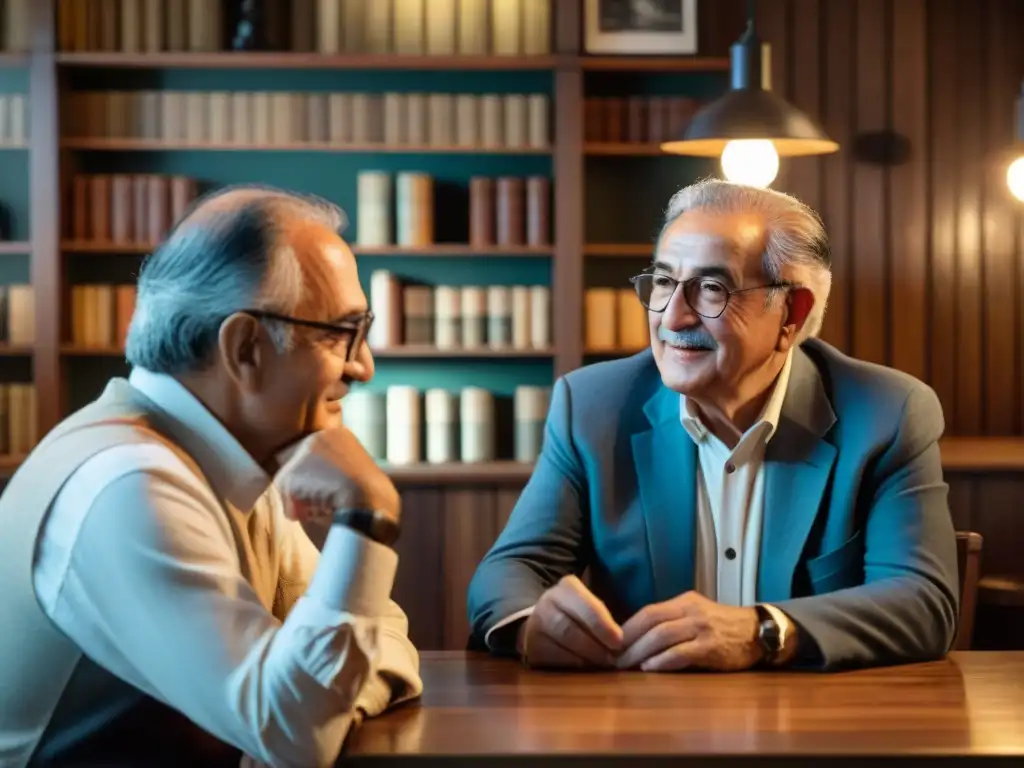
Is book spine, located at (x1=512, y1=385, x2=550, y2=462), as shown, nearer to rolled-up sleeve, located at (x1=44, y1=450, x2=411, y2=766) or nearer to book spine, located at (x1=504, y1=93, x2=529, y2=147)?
book spine, located at (x1=504, y1=93, x2=529, y2=147)

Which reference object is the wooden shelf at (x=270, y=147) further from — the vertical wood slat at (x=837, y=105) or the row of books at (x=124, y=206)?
the vertical wood slat at (x=837, y=105)

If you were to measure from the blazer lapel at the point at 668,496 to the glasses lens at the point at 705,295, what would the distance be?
160 mm

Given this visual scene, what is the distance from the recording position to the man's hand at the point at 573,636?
1.86 meters

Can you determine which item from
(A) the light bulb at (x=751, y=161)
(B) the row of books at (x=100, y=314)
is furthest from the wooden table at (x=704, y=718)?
(B) the row of books at (x=100, y=314)

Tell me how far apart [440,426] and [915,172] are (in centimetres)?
195

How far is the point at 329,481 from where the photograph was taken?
1.54 metres

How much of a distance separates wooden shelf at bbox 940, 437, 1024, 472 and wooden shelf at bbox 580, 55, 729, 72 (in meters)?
1.51

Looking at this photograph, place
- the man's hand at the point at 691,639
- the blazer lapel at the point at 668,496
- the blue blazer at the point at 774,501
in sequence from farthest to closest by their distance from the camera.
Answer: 1. the blazer lapel at the point at 668,496
2. the blue blazer at the point at 774,501
3. the man's hand at the point at 691,639

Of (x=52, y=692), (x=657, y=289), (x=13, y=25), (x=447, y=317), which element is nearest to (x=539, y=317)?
(x=447, y=317)

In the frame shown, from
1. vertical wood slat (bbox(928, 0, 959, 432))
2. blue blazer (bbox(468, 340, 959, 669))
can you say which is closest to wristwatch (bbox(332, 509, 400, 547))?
blue blazer (bbox(468, 340, 959, 669))

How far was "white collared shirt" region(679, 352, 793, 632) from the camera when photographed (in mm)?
2260

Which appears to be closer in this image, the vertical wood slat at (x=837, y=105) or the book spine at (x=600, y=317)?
the book spine at (x=600, y=317)

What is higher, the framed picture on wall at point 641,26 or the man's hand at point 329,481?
the framed picture on wall at point 641,26

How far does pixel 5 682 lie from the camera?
4.77 ft
